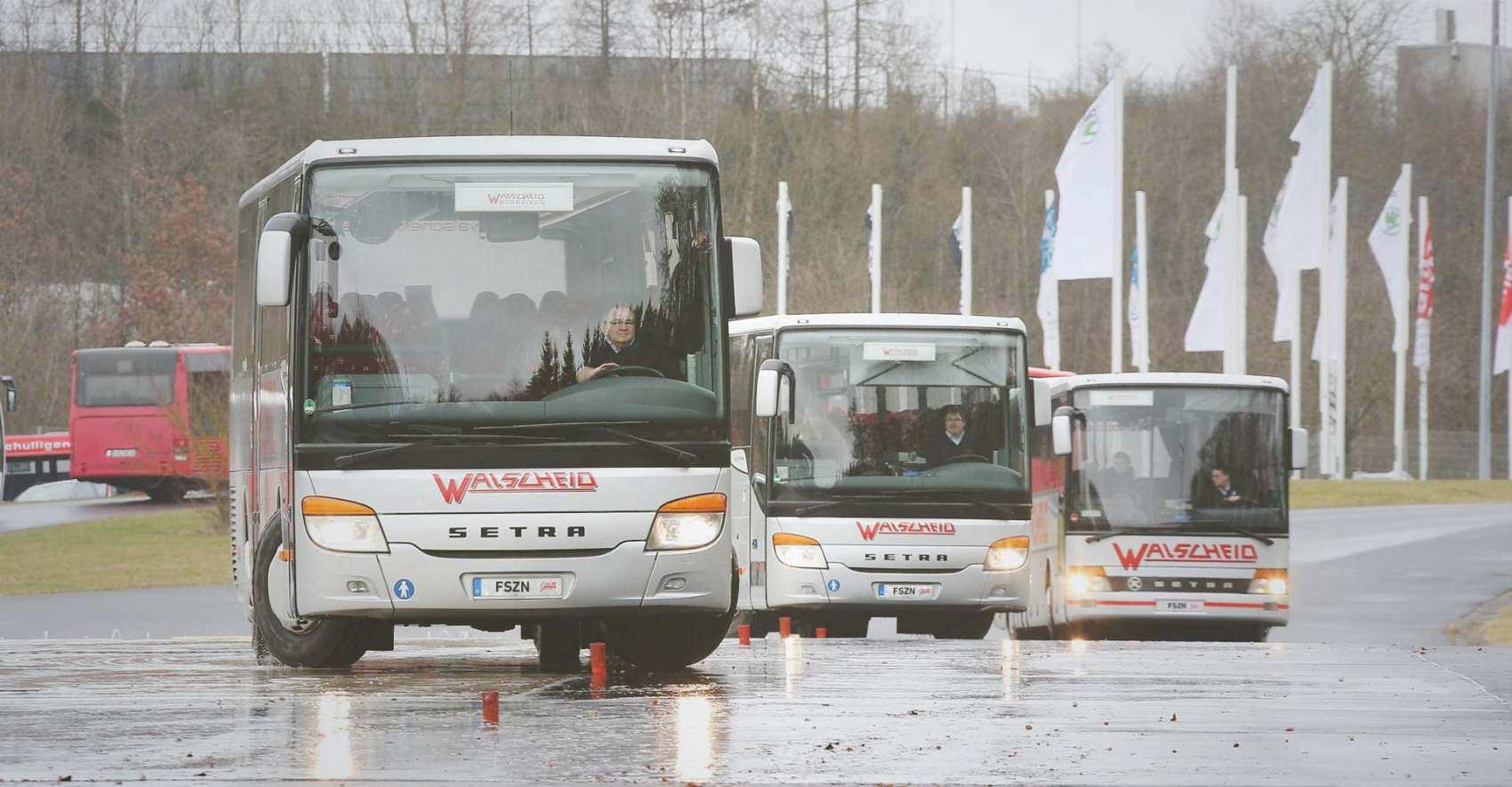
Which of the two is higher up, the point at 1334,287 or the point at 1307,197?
the point at 1307,197

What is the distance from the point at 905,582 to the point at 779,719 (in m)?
8.49

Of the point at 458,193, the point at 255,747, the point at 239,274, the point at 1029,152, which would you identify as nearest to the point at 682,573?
the point at 458,193

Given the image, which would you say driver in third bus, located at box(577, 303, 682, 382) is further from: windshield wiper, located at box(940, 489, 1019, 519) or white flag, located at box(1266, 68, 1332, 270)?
white flag, located at box(1266, 68, 1332, 270)

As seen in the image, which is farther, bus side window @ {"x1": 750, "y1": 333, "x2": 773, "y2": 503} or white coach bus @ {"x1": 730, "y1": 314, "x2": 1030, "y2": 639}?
bus side window @ {"x1": 750, "y1": 333, "x2": 773, "y2": 503}

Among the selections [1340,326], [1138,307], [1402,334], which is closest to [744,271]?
[1138,307]

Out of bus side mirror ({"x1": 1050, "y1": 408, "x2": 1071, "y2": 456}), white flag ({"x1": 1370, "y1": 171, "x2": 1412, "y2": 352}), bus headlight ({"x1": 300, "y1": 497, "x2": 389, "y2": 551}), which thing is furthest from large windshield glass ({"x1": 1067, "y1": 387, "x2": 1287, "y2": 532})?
white flag ({"x1": 1370, "y1": 171, "x2": 1412, "y2": 352})

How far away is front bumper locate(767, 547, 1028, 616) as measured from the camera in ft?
61.4

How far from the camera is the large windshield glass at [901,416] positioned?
1902 cm

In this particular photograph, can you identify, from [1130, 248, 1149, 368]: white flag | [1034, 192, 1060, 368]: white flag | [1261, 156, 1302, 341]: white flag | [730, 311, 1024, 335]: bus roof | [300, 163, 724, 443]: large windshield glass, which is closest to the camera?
[300, 163, 724, 443]: large windshield glass

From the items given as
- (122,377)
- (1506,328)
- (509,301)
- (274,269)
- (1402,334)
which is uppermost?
(1506,328)

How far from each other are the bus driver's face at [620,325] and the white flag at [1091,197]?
25600 mm

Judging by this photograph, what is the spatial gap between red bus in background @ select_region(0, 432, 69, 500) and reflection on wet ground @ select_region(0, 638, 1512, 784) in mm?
39410

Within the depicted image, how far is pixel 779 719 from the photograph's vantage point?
34.0ft

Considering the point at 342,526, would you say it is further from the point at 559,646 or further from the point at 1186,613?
the point at 1186,613
